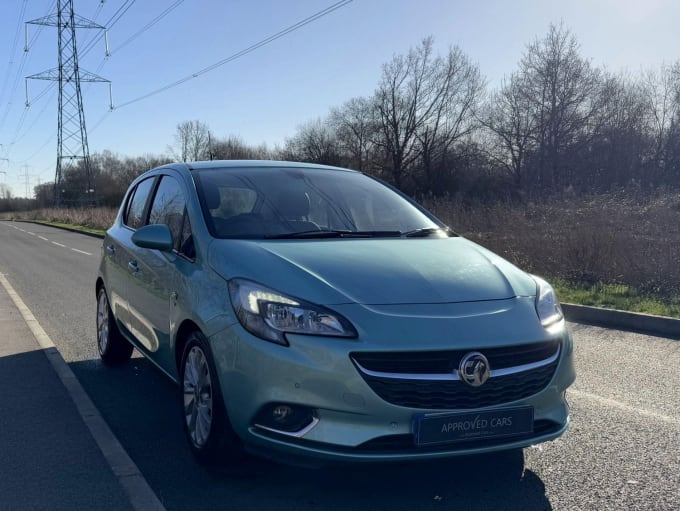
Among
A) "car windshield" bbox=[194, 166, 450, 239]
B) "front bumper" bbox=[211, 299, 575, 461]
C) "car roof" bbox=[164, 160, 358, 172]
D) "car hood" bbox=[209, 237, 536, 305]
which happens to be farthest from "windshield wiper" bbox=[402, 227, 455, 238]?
"front bumper" bbox=[211, 299, 575, 461]

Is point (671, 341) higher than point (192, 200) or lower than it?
lower

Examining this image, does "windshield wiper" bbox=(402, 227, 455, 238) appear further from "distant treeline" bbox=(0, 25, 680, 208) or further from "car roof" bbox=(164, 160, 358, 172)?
"distant treeline" bbox=(0, 25, 680, 208)

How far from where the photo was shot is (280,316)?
10.2 feet

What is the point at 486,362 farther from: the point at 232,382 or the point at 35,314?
the point at 35,314

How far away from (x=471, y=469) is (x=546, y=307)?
0.96m

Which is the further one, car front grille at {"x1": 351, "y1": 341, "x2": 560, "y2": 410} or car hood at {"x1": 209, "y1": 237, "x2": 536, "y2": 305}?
car hood at {"x1": 209, "y1": 237, "x2": 536, "y2": 305}

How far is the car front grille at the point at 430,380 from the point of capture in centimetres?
289

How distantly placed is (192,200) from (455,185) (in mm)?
49545

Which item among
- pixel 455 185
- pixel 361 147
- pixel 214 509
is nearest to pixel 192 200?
pixel 214 509

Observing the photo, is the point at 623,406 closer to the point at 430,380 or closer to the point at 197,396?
the point at 430,380

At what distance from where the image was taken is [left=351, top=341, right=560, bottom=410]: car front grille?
2.89 metres

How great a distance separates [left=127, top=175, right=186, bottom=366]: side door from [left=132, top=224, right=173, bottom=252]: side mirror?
11cm

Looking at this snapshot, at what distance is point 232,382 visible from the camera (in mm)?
3193

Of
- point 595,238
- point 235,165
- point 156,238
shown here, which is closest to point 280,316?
point 156,238
